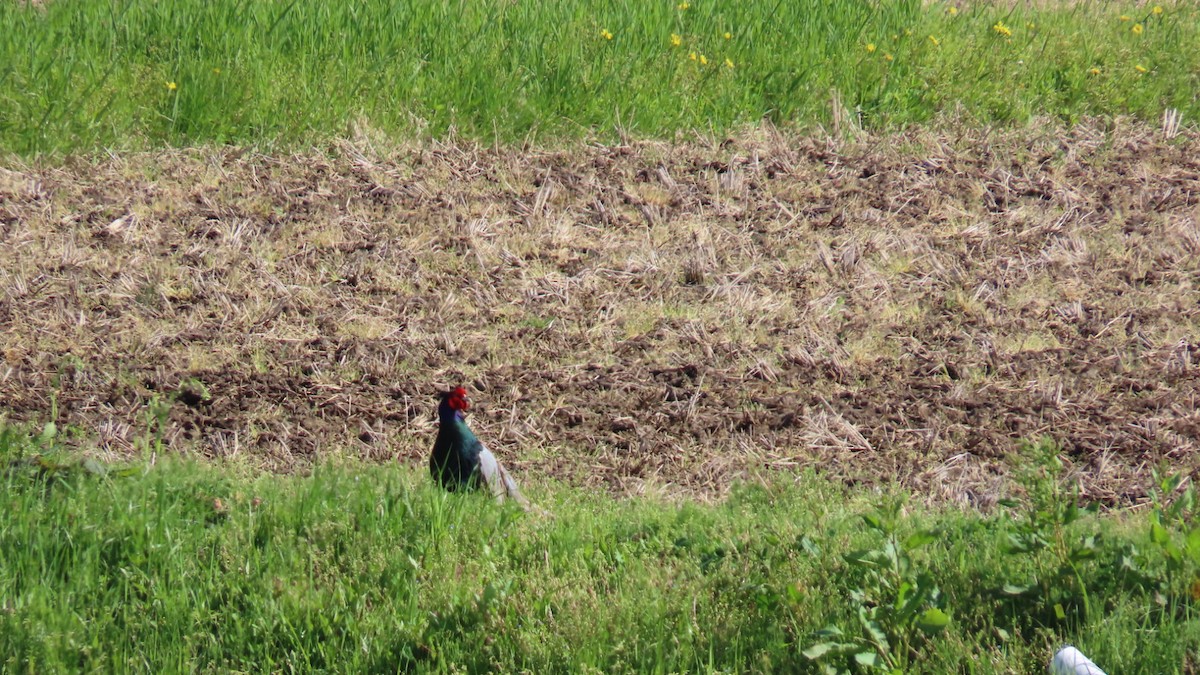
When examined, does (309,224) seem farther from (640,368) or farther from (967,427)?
(967,427)

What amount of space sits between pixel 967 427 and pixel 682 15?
170 inches

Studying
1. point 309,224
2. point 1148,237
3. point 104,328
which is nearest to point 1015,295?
point 1148,237

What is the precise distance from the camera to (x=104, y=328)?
611 cm

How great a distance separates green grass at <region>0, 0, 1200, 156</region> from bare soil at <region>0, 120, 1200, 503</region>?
282mm

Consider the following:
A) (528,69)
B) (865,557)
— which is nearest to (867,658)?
(865,557)

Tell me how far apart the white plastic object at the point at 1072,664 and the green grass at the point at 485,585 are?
14cm

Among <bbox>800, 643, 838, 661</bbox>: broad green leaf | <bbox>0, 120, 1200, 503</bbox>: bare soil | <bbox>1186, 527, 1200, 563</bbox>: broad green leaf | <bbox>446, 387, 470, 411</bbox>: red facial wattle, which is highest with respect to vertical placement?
<bbox>1186, 527, 1200, 563</bbox>: broad green leaf

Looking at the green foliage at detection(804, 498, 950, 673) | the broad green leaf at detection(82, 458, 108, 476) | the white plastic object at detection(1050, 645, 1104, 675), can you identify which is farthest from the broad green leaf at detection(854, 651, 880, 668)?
the broad green leaf at detection(82, 458, 108, 476)

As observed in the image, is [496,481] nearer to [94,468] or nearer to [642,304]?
[94,468]

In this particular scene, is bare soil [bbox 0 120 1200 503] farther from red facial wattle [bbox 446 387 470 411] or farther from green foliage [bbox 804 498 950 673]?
green foliage [bbox 804 498 950 673]

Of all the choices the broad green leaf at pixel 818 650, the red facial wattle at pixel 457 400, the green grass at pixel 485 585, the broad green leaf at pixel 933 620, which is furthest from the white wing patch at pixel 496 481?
the broad green leaf at pixel 933 620

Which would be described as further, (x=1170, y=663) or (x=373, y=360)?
(x=373, y=360)

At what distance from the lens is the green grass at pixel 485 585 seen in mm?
3438

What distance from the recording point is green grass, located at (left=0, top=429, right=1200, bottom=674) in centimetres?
344
